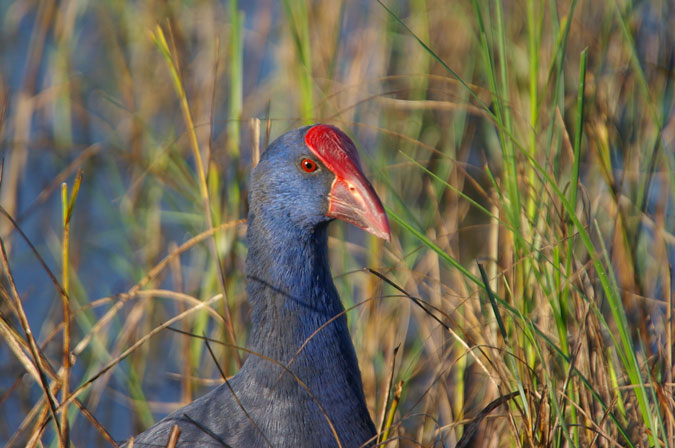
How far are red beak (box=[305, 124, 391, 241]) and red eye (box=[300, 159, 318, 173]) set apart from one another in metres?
0.03

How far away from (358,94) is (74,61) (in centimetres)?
215

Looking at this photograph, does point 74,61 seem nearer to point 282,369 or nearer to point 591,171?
point 591,171

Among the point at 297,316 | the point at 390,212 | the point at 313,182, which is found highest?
the point at 313,182

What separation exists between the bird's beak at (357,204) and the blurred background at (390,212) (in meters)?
0.05

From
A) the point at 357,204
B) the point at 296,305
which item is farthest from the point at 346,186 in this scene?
the point at 296,305

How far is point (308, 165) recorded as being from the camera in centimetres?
216

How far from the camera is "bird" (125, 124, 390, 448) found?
2.07m

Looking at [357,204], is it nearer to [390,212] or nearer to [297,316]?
[390,212]

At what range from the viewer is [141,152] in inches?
178

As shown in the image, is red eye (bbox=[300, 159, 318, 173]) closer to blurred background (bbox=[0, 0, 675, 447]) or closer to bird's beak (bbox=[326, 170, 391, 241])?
bird's beak (bbox=[326, 170, 391, 241])

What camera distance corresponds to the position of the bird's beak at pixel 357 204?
6.82 ft

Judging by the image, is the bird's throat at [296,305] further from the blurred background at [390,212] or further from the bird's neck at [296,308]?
the blurred background at [390,212]

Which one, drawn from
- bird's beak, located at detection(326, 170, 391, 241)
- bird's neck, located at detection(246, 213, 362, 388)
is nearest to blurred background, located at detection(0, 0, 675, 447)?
bird's beak, located at detection(326, 170, 391, 241)

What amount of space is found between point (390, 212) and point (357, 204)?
0.47 ft
